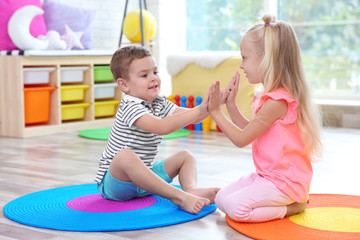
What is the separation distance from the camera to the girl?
1.52m

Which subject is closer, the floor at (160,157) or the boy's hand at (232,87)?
the floor at (160,157)

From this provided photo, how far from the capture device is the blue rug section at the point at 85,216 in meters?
1.49

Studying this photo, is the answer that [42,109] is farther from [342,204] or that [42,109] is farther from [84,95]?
[342,204]

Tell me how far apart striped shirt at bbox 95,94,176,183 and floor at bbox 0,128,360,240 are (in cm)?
30

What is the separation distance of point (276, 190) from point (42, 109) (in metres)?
2.39

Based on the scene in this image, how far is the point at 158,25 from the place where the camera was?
4812mm

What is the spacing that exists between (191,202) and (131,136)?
29cm

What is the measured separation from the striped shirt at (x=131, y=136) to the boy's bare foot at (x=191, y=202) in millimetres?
191

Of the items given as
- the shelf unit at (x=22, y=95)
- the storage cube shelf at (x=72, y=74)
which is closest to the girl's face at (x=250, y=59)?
the shelf unit at (x=22, y=95)

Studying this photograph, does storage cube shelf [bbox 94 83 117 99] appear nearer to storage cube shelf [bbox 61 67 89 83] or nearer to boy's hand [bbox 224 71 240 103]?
storage cube shelf [bbox 61 67 89 83]

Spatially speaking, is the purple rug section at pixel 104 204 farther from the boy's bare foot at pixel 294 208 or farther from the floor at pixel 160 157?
the boy's bare foot at pixel 294 208

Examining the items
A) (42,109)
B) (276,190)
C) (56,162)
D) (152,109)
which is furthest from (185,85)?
(276,190)

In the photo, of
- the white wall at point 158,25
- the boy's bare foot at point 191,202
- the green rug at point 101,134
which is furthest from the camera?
the white wall at point 158,25

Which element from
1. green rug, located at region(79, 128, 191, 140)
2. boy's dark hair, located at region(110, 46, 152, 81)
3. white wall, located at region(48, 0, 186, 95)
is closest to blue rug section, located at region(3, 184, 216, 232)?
boy's dark hair, located at region(110, 46, 152, 81)
